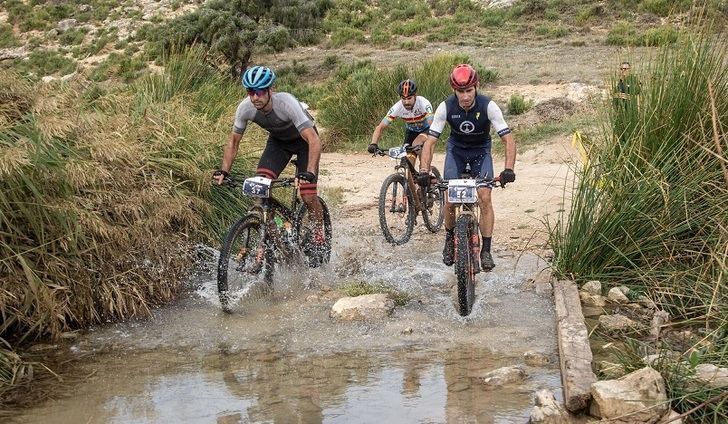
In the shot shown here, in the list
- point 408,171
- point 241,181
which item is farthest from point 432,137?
point 408,171

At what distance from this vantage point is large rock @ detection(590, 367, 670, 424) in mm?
4578

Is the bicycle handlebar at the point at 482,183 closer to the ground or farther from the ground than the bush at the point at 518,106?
farther from the ground

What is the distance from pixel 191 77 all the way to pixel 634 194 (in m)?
5.75

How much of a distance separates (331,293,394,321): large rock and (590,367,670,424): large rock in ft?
8.48

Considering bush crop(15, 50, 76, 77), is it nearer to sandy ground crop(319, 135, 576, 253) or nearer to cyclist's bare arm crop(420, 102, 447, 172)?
sandy ground crop(319, 135, 576, 253)

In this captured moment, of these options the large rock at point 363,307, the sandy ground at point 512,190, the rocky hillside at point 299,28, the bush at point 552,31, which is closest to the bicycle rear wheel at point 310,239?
the large rock at point 363,307

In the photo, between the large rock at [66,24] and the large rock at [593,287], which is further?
the large rock at [66,24]

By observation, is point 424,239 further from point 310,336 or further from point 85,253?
point 85,253

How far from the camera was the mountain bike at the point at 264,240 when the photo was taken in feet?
24.0

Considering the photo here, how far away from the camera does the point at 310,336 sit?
6.72 m

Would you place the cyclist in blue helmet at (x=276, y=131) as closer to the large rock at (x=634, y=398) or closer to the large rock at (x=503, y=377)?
the large rock at (x=503, y=377)

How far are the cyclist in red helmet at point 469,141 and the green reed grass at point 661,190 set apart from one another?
0.62m

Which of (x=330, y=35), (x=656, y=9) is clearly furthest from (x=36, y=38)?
(x=656, y=9)

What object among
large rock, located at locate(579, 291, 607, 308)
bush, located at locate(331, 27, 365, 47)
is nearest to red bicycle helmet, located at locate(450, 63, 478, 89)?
large rock, located at locate(579, 291, 607, 308)
